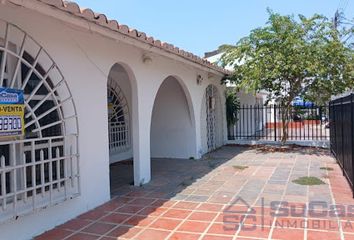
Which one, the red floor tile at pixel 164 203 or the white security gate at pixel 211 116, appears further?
the white security gate at pixel 211 116

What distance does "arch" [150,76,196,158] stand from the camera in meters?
12.1

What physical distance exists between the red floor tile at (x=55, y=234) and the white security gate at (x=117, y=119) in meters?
6.12

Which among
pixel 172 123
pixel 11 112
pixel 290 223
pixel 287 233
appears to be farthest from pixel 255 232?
pixel 172 123

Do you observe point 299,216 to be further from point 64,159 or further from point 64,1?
point 64,1

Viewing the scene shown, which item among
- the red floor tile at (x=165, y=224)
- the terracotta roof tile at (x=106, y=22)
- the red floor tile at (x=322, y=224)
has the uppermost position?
the terracotta roof tile at (x=106, y=22)

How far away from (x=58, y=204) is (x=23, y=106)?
163 cm

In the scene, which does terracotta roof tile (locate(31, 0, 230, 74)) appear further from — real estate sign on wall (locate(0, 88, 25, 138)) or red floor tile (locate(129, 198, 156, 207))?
red floor tile (locate(129, 198, 156, 207))

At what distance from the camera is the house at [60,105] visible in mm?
4582

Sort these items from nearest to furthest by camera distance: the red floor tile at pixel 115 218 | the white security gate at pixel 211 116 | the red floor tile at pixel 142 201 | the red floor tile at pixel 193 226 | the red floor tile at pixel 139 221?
the red floor tile at pixel 193 226 → the red floor tile at pixel 139 221 → the red floor tile at pixel 115 218 → the red floor tile at pixel 142 201 → the white security gate at pixel 211 116

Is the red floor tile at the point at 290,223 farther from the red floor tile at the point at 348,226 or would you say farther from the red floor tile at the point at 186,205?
the red floor tile at the point at 186,205

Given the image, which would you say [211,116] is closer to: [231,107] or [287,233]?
[231,107]

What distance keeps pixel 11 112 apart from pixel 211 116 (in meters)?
10.6

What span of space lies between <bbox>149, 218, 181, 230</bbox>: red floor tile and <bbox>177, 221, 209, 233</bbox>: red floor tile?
124mm

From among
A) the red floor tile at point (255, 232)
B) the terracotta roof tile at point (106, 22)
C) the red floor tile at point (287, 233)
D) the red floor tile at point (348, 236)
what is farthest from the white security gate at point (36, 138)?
the red floor tile at point (348, 236)
